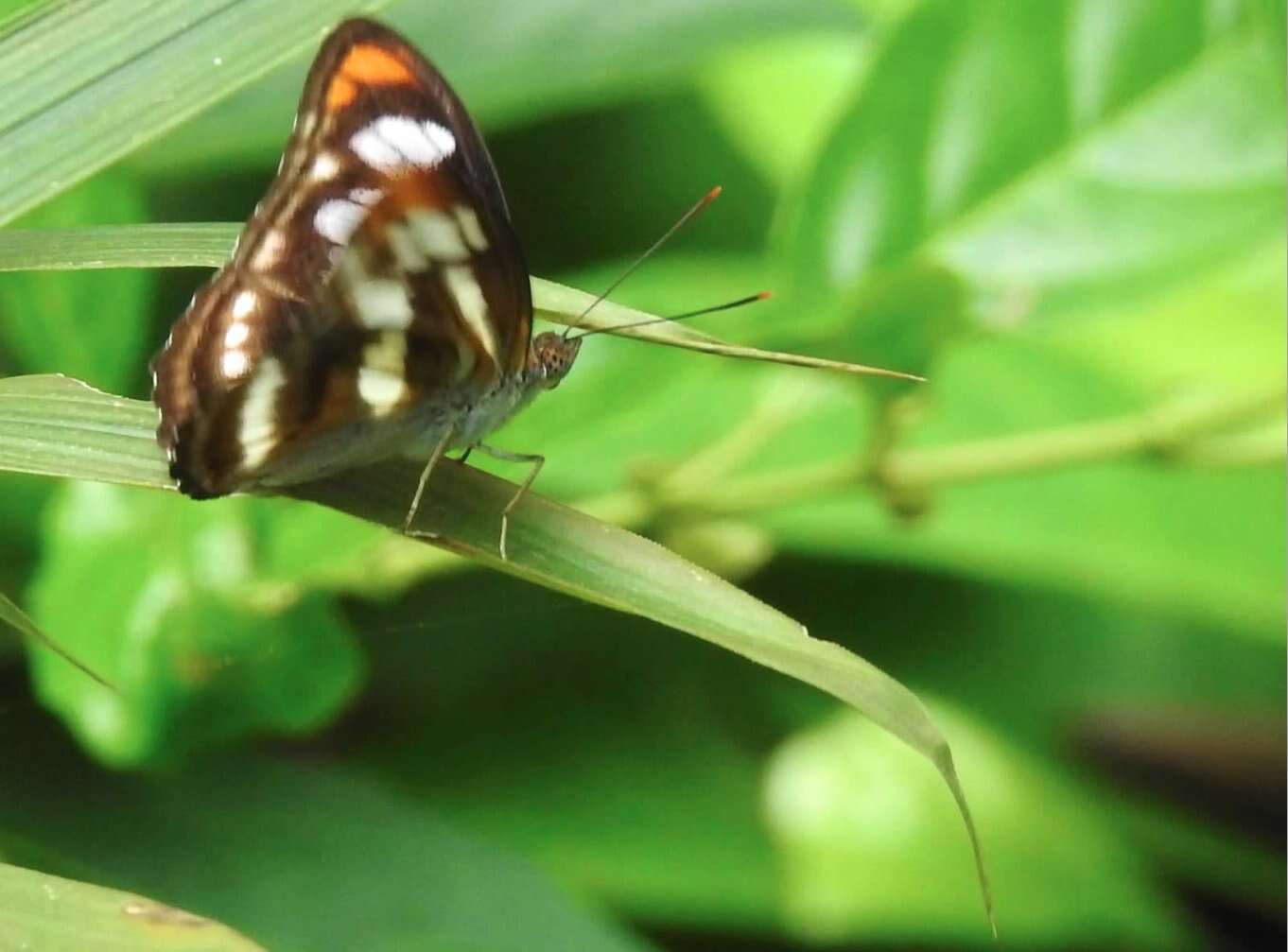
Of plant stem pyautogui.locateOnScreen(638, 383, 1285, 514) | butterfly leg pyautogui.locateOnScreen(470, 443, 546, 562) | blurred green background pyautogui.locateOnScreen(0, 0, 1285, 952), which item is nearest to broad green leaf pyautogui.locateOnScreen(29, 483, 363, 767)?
blurred green background pyautogui.locateOnScreen(0, 0, 1285, 952)

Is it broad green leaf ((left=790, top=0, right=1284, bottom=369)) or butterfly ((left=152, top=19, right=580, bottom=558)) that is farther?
broad green leaf ((left=790, top=0, right=1284, bottom=369))

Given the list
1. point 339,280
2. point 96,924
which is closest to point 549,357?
point 339,280

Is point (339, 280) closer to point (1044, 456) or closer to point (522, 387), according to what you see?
point (522, 387)

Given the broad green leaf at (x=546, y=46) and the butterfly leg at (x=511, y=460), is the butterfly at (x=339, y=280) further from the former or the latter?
the broad green leaf at (x=546, y=46)

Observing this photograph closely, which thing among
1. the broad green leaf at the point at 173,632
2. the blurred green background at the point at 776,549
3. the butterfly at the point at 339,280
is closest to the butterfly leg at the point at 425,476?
the butterfly at the point at 339,280

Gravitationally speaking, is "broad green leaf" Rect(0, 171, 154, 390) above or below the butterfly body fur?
below

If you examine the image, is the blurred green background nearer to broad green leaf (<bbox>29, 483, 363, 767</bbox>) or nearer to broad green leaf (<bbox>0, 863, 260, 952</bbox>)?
broad green leaf (<bbox>29, 483, 363, 767</bbox>)

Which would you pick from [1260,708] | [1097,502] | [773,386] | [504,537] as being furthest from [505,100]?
[1260,708]

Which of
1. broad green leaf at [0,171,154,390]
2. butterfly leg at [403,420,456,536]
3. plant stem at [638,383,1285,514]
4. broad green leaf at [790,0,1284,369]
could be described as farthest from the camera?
broad green leaf at [790,0,1284,369]

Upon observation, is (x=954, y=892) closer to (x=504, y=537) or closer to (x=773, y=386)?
(x=773, y=386)
